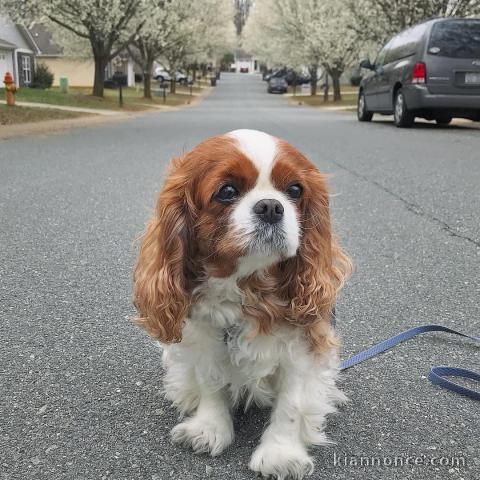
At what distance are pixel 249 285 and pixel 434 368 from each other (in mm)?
1225

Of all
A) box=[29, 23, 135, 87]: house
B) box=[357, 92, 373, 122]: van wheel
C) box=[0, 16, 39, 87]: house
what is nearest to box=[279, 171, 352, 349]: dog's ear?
box=[357, 92, 373, 122]: van wheel

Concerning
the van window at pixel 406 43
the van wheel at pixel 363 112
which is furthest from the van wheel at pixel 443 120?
the van wheel at pixel 363 112

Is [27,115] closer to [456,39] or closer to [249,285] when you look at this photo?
[456,39]

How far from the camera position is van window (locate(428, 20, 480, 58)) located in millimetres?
13438

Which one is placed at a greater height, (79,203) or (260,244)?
(260,244)

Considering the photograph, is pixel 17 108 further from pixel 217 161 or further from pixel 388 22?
pixel 217 161

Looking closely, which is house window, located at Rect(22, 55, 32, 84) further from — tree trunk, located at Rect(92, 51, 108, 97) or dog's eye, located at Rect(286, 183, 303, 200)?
dog's eye, located at Rect(286, 183, 303, 200)

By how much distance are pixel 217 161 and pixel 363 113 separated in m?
17.7

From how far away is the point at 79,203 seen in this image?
6828mm

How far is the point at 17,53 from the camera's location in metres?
45.2

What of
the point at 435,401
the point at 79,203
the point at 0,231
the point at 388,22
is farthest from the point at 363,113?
the point at 435,401

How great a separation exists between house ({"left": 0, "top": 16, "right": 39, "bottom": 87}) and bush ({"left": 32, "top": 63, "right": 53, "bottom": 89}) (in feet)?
1.29

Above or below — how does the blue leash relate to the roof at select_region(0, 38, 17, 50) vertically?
below

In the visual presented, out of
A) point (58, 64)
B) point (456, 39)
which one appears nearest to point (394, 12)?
point (456, 39)
